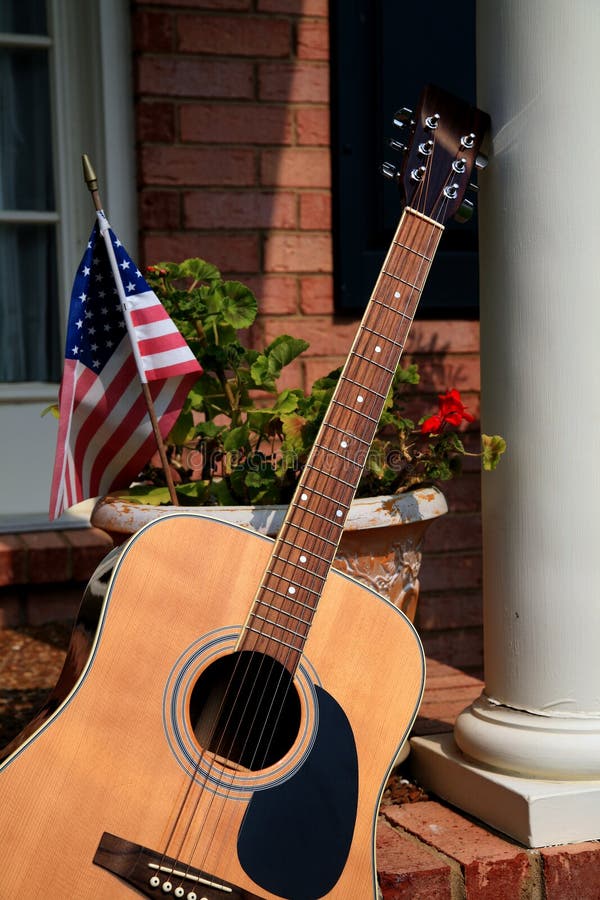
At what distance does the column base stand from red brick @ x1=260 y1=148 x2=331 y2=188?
1961 mm

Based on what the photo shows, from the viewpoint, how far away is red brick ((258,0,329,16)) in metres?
3.21

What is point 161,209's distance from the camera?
3.13m

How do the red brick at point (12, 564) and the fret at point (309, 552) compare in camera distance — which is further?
the red brick at point (12, 564)

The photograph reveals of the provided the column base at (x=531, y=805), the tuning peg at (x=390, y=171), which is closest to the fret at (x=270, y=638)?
the column base at (x=531, y=805)

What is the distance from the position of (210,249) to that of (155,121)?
16.6 inches

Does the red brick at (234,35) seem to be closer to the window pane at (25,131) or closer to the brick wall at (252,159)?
the brick wall at (252,159)

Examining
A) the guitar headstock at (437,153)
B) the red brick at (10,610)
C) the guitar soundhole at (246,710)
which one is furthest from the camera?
the red brick at (10,610)

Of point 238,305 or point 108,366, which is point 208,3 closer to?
Answer: point 238,305

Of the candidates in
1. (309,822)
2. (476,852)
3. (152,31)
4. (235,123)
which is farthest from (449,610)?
(152,31)

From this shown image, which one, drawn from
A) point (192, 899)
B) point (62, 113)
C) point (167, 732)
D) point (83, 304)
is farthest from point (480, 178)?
point (62, 113)

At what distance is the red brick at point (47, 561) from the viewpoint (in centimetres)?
312

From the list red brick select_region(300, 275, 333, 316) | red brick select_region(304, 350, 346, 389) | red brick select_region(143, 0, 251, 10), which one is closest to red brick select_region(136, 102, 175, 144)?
red brick select_region(143, 0, 251, 10)

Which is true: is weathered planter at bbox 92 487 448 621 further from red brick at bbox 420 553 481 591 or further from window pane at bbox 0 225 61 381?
window pane at bbox 0 225 61 381

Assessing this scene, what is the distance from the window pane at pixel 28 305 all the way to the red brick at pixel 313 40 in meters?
1.02
